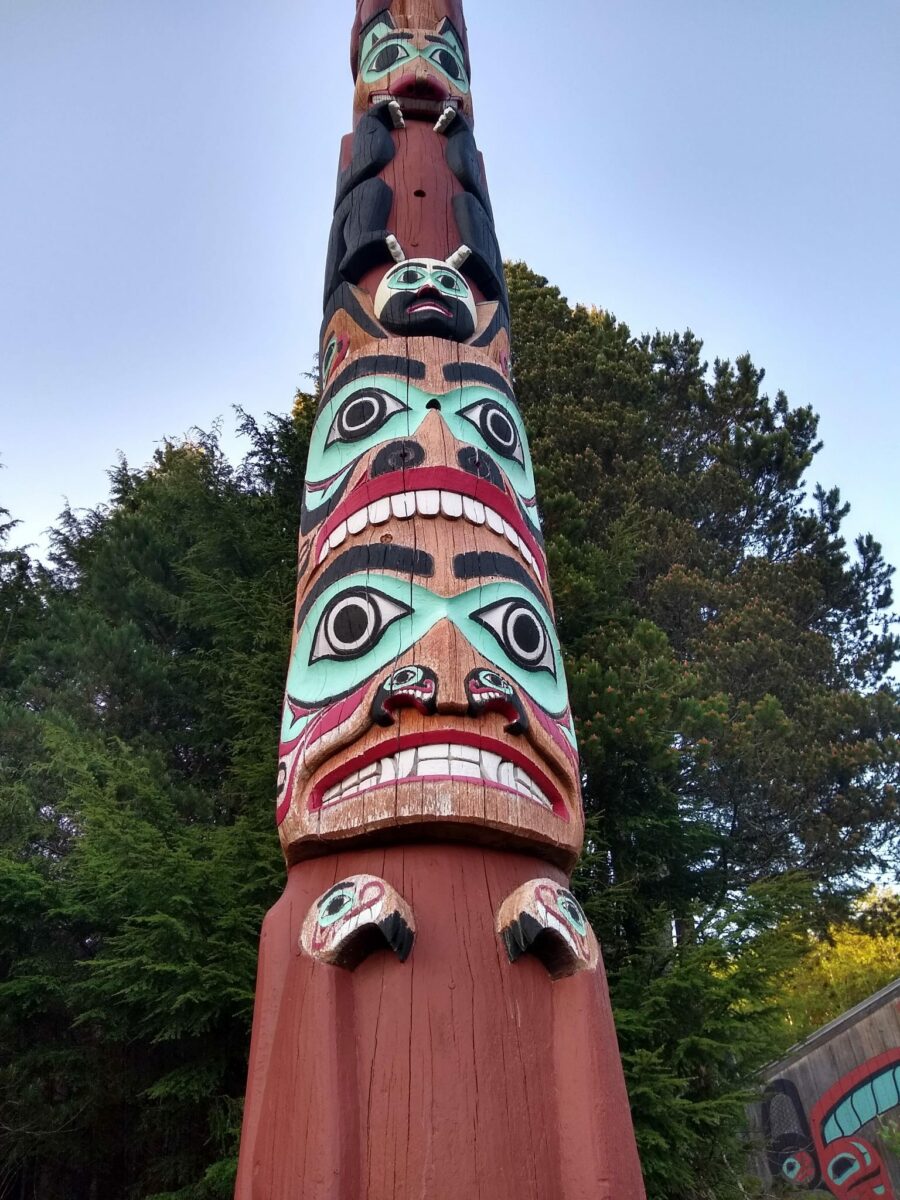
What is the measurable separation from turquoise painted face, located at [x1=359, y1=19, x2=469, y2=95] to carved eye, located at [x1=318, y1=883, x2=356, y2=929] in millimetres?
7046

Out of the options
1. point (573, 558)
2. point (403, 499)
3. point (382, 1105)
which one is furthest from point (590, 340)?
point (382, 1105)

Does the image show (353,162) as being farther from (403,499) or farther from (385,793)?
(385,793)

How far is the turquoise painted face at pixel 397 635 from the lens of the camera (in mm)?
3592

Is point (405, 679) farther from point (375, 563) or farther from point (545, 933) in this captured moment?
point (545, 933)

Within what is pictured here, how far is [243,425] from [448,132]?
402cm

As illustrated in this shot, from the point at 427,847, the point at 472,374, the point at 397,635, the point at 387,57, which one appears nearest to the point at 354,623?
the point at 397,635

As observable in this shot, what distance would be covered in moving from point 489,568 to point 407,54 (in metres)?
5.89

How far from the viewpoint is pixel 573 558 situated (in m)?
8.73

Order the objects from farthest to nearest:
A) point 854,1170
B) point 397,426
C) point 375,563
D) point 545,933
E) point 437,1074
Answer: point 854,1170 → point 397,426 → point 375,563 → point 545,933 → point 437,1074

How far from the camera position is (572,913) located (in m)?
3.10

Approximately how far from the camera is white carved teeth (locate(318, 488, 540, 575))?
410cm

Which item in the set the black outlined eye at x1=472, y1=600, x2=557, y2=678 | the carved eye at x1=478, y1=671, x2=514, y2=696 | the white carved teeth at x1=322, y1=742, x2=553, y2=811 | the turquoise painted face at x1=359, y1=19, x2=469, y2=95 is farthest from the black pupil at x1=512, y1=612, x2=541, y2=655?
the turquoise painted face at x1=359, y1=19, x2=469, y2=95

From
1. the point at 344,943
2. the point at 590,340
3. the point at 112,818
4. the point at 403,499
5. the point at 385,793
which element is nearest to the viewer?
the point at 344,943

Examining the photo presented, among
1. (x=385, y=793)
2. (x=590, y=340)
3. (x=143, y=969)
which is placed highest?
(x=590, y=340)
